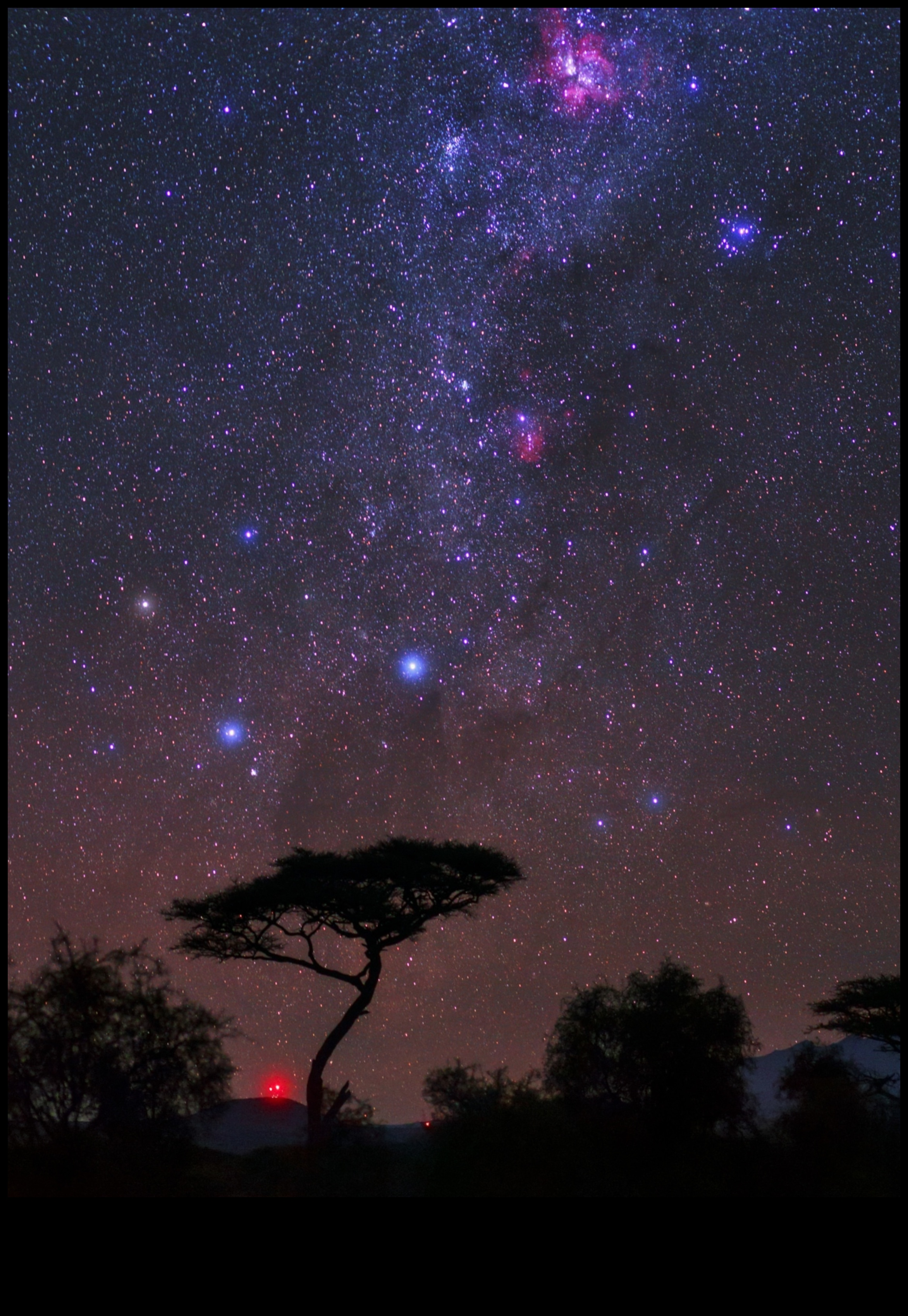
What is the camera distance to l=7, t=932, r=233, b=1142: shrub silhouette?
52.1 ft

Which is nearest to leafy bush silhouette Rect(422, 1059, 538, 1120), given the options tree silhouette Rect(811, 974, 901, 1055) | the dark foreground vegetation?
the dark foreground vegetation

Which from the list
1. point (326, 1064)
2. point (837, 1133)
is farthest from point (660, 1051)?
point (326, 1064)

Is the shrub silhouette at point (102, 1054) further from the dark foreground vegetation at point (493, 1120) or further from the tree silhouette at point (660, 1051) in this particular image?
the tree silhouette at point (660, 1051)

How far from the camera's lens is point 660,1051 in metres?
18.8

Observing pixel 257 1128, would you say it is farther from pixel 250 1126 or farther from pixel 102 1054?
pixel 102 1054

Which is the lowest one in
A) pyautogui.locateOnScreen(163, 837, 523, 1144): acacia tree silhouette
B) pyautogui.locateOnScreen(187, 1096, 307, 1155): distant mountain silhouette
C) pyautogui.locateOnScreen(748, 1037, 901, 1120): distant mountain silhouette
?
pyautogui.locateOnScreen(187, 1096, 307, 1155): distant mountain silhouette

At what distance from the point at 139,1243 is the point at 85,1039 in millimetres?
9759

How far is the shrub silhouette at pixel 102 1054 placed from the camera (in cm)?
1587

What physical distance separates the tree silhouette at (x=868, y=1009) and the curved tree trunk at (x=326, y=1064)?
11.7 m

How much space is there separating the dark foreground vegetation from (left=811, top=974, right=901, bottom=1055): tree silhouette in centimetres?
415

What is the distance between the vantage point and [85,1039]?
16672 millimetres

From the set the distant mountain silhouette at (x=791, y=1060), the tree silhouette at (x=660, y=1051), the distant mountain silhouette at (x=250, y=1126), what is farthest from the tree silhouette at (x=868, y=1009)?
the distant mountain silhouette at (x=250, y=1126)

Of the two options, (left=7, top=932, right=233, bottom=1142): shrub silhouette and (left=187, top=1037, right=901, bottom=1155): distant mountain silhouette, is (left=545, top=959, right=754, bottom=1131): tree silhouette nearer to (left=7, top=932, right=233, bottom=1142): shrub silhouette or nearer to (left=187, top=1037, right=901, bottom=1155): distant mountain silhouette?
(left=187, top=1037, right=901, bottom=1155): distant mountain silhouette

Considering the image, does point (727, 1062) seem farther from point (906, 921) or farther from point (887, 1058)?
point (906, 921)
